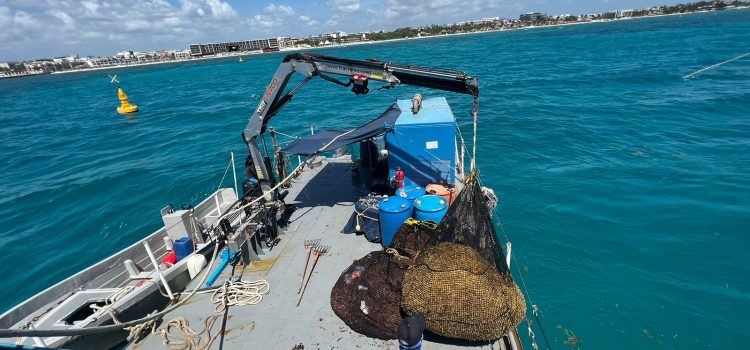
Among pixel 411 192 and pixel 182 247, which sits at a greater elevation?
pixel 411 192

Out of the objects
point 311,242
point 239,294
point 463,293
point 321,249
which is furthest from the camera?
point 311,242

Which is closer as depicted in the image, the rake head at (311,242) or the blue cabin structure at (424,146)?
the rake head at (311,242)

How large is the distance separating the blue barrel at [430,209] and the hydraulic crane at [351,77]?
280 cm

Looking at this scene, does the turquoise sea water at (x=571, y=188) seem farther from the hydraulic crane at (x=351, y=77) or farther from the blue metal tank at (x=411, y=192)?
the hydraulic crane at (x=351, y=77)

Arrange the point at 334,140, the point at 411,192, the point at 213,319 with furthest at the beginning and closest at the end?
1. the point at 334,140
2. the point at 411,192
3. the point at 213,319

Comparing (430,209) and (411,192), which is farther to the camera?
(411,192)

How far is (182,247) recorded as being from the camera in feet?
32.1

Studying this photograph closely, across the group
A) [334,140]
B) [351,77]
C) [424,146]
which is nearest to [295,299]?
[334,140]

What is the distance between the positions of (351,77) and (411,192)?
3981mm

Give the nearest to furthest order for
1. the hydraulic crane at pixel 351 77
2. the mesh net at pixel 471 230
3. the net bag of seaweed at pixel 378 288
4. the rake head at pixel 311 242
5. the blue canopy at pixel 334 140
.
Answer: the net bag of seaweed at pixel 378 288, the mesh net at pixel 471 230, the hydraulic crane at pixel 351 77, the rake head at pixel 311 242, the blue canopy at pixel 334 140

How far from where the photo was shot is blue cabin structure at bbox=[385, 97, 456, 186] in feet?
33.7

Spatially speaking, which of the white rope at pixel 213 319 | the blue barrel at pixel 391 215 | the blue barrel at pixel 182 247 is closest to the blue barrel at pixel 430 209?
the blue barrel at pixel 391 215

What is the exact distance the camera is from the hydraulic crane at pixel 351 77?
9133 millimetres

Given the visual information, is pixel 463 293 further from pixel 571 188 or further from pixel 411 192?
pixel 571 188
